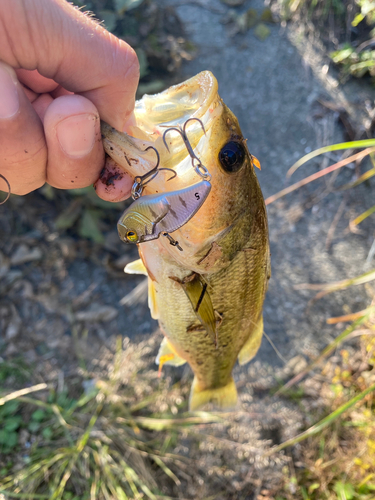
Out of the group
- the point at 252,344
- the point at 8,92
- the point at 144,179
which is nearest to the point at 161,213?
the point at 144,179

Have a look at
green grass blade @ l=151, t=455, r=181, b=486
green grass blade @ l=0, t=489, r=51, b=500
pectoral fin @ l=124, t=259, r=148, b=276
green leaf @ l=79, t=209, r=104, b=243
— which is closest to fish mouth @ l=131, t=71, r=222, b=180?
pectoral fin @ l=124, t=259, r=148, b=276

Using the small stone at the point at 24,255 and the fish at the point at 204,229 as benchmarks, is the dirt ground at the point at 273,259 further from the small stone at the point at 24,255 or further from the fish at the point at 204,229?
the fish at the point at 204,229

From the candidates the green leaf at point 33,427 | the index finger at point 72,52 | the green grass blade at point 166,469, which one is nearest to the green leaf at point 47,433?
the green leaf at point 33,427

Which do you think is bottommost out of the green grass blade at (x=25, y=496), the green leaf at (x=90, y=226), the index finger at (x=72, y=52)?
the green grass blade at (x=25, y=496)

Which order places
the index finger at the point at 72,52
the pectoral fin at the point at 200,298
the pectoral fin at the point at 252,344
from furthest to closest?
the pectoral fin at the point at 252,344, the pectoral fin at the point at 200,298, the index finger at the point at 72,52

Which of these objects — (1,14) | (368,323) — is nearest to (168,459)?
(368,323)

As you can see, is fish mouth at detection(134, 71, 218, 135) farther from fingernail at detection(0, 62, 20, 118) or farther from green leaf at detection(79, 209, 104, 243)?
green leaf at detection(79, 209, 104, 243)
